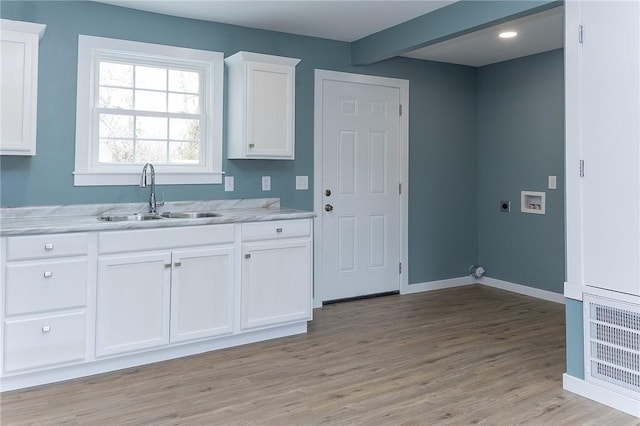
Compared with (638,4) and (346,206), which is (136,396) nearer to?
(346,206)

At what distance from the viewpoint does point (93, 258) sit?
301 centimetres

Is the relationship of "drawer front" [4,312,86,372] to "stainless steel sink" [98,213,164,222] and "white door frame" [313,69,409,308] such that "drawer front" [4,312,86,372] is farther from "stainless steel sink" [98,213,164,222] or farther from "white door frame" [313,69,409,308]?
"white door frame" [313,69,409,308]

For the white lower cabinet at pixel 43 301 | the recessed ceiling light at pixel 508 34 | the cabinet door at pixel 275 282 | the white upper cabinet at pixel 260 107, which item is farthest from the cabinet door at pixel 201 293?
the recessed ceiling light at pixel 508 34

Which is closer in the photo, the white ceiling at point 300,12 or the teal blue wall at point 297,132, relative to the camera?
the teal blue wall at point 297,132

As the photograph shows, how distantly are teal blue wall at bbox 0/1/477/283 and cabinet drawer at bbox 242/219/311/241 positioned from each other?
66 centimetres

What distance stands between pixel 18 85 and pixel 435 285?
13.5ft

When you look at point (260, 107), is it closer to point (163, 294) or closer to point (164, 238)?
point (164, 238)

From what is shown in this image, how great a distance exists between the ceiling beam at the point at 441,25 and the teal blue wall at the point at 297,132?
1.22ft

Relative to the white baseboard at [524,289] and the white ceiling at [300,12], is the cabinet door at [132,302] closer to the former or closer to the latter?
the white ceiling at [300,12]

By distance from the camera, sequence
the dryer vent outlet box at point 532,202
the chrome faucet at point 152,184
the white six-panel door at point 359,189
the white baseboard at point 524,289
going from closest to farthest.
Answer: the chrome faucet at point 152,184 → the white six-panel door at point 359,189 → the white baseboard at point 524,289 → the dryer vent outlet box at point 532,202

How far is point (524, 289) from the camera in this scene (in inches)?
206

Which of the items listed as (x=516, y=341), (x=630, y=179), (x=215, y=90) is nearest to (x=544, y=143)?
(x=516, y=341)

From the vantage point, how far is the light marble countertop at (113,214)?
2906mm

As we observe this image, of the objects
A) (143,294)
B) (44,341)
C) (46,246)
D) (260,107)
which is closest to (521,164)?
(260,107)
